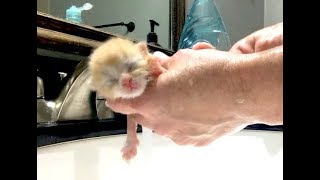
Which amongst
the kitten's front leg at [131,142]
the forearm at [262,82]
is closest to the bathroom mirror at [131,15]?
the kitten's front leg at [131,142]

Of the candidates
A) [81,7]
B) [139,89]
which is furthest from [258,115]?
[81,7]

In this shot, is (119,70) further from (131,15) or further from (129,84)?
(131,15)

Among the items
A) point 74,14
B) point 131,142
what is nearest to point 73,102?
point 74,14

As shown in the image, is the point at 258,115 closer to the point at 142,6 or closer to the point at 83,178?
the point at 83,178

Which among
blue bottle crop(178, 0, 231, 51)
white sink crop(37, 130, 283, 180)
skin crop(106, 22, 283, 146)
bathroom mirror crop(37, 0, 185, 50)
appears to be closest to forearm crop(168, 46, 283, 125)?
skin crop(106, 22, 283, 146)

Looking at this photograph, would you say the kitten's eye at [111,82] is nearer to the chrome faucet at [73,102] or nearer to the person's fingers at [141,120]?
the person's fingers at [141,120]

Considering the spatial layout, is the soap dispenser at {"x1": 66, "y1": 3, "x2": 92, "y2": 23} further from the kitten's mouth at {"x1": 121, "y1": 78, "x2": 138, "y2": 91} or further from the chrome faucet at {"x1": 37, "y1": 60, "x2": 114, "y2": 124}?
the kitten's mouth at {"x1": 121, "y1": 78, "x2": 138, "y2": 91}
